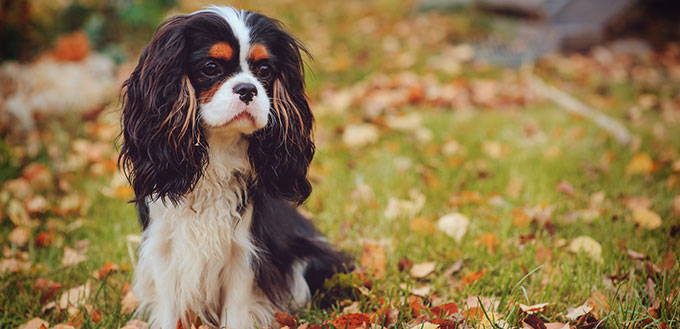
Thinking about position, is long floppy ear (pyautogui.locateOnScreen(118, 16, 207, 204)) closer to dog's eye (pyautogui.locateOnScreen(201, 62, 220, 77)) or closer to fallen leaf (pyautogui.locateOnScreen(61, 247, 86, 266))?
dog's eye (pyautogui.locateOnScreen(201, 62, 220, 77))

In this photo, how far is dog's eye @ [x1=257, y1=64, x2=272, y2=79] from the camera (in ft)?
6.64

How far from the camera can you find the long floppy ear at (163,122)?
75.2 inches

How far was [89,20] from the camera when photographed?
6082mm

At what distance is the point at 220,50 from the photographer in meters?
1.90

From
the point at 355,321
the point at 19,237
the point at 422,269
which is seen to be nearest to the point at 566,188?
the point at 422,269

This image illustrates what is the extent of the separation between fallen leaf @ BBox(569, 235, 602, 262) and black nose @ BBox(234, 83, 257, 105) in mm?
1761

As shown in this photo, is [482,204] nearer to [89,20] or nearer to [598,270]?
[598,270]

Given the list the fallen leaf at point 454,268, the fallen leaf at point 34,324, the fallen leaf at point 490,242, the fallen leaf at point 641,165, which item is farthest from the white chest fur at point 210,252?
the fallen leaf at point 641,165

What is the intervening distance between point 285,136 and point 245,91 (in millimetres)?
301

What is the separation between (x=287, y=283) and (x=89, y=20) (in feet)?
16.6

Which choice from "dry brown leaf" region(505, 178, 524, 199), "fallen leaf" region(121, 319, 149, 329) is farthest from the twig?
"fallen leaf" region(121, 319, 149, 329)

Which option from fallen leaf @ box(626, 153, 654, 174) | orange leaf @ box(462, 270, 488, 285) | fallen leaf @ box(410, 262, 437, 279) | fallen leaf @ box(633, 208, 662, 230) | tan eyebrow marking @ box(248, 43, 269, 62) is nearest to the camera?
tan eyebrow marking @ box(248, 43, 269, 62)

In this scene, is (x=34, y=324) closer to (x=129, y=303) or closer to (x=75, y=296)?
(x=75, y=296)

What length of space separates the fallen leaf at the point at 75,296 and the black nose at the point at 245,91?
47.0 inches
